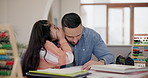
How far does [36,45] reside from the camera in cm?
152

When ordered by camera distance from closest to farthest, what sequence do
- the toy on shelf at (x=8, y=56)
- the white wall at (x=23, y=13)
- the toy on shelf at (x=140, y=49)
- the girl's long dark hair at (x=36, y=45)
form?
the toy on shelf at (x=8, y=56), the girl's long dark hair at (x=36, y=45), the toy on shelf at (x=140, y=49), the white wall at (x=23, y=13)

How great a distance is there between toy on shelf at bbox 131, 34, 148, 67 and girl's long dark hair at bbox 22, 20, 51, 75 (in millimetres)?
1273

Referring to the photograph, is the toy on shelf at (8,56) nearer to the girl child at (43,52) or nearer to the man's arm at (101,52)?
the girl child at (43,52)

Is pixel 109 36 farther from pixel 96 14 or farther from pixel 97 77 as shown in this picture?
pixel 97 77

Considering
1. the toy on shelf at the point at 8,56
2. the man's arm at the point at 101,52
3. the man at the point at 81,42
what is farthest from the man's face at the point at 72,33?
the toy on shelf at the point at 8,56

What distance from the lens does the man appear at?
1766 mm

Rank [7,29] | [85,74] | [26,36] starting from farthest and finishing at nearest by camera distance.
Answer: [26,36] → [85,74] → [7,29]

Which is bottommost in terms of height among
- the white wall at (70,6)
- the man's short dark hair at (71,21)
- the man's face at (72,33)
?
the man's face at (72,33)

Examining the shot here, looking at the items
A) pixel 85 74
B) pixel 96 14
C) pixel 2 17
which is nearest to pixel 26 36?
pixel 2 17

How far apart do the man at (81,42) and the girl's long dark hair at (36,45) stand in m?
0.18

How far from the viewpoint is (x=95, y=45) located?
6.74 ft

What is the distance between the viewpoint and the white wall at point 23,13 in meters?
4.34

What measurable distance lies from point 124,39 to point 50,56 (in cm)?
772

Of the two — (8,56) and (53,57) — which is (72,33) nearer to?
(53,57)
